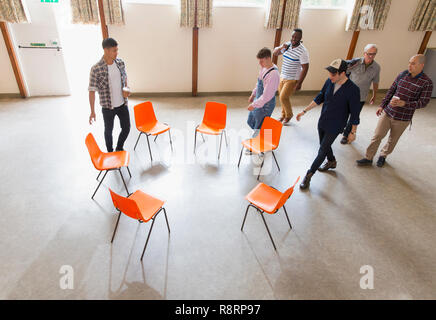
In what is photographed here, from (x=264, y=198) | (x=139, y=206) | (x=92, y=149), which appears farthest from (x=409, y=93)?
(x=92, y=149)

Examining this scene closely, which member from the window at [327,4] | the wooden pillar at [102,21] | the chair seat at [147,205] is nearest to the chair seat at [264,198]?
the chair seat at [147,205]

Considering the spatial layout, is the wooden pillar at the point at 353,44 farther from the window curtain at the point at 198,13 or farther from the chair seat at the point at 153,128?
the chair seat at the point at 153,128

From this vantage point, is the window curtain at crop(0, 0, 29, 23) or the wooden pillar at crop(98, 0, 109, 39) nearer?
the window curtain at crop(0, 0, 29, 23)

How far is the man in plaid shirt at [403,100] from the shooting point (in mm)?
3467

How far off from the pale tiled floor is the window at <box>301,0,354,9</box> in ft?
13.0

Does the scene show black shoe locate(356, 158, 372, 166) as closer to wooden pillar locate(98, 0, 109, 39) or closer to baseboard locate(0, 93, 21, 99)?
wooden pillar locate(98, 0, 109, 39)

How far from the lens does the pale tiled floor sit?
7.79 feet

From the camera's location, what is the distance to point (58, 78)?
21.4 feet

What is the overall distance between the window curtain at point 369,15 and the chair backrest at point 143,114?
18.3ft

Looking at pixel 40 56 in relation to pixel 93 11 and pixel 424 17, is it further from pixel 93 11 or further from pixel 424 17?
pixel 424 17

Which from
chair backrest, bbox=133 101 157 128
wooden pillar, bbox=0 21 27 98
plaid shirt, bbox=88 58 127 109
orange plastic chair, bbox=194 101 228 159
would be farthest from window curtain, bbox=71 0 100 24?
orange plastic chair, bbox=194 101 228 159

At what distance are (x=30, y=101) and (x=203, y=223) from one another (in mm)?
5774
